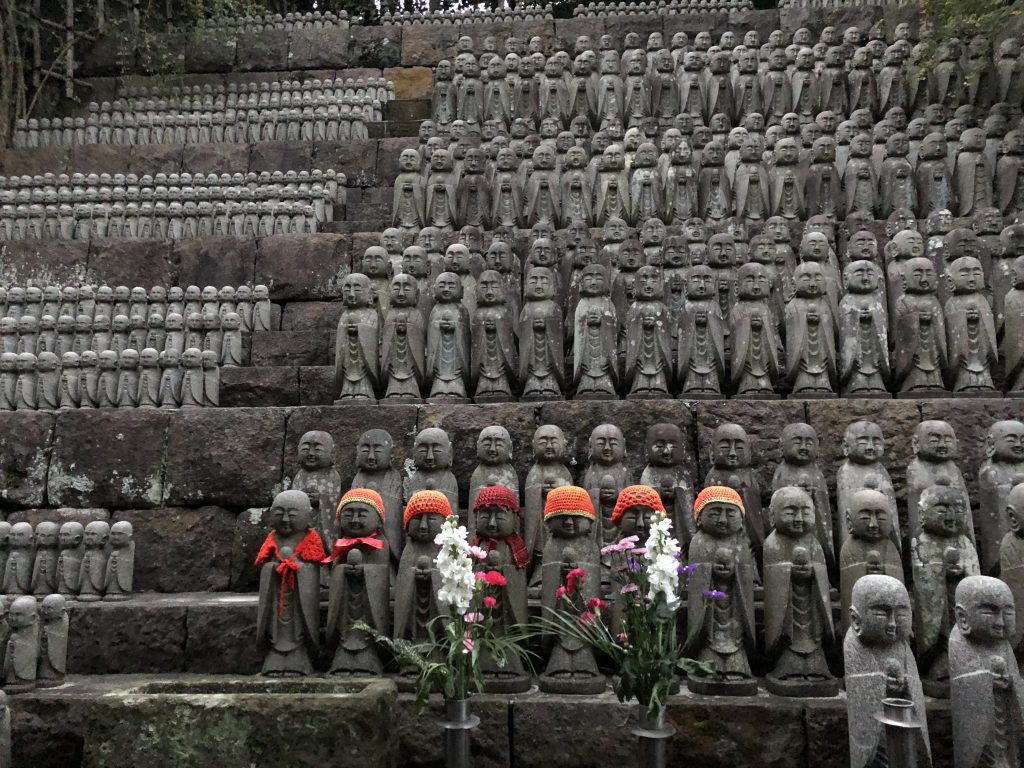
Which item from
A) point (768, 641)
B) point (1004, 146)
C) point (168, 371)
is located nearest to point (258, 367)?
point (168, 371)

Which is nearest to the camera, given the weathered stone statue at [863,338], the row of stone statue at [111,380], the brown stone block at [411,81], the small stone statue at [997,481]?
the small stone statue at [997,481]

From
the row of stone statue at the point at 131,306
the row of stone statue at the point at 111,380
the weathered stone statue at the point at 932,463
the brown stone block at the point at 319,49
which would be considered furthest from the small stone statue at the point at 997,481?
the brown stone block at the point at 319,49

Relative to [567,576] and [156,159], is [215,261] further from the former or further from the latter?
[567,576]

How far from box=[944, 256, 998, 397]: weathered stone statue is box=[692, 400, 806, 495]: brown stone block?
141 cm

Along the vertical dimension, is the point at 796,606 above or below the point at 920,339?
below

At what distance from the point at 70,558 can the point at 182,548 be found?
31.8 inches

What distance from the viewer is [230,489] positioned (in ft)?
23.7

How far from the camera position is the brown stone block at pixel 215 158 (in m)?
13.7

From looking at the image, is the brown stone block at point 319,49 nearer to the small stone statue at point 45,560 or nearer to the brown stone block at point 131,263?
the brown stone block at point 131,263

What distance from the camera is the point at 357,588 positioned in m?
5.53

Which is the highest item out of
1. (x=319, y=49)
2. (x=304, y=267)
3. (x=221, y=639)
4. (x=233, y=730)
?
(x=319, y=49)

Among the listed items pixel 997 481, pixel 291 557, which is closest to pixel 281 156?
pixel 291 557

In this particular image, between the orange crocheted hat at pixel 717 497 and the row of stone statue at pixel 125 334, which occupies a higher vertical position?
the row of stone statue at pixel 125 334

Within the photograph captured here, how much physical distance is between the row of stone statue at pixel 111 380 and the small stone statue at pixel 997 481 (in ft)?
19.8
